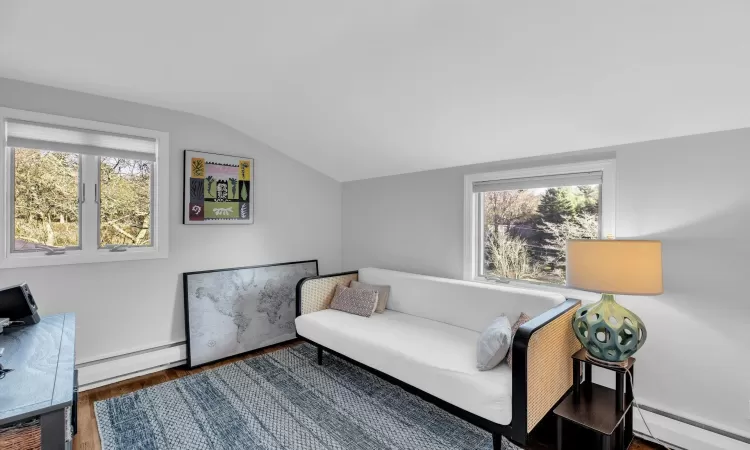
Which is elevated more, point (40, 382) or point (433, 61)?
point (433, 61)

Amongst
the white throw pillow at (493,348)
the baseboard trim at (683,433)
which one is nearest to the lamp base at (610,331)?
the white throw pillow at (493,348)

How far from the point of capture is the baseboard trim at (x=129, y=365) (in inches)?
106

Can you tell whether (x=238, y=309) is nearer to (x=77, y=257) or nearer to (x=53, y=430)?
(x=77, y=257)

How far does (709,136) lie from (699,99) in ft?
1.05

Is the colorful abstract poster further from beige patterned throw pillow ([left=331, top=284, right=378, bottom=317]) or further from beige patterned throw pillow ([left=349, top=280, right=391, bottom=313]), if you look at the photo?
beige patterned throw pillow ([left=349, top=280, right=391, bottom=313])

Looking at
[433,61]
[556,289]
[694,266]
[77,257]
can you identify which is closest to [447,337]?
[556,289]

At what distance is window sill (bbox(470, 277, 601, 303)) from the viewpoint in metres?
2.36

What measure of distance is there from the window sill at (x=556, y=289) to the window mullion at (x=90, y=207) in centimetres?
313

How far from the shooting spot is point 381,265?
3.88m

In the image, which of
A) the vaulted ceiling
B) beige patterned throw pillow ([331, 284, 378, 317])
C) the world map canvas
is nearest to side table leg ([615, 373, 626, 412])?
the vaulted ceiling

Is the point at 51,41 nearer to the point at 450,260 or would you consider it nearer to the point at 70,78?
the point at 70,78

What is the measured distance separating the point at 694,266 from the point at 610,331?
0.64 metres

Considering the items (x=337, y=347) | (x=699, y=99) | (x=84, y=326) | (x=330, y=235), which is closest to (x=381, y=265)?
(x=330, y=235)

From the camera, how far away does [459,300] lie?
2.79 m
